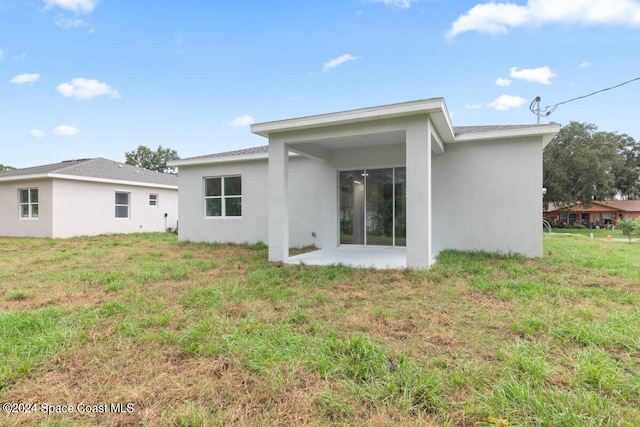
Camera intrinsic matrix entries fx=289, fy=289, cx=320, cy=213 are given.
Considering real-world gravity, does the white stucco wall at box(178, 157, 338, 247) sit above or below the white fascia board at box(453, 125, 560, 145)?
below

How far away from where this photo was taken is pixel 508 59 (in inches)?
436

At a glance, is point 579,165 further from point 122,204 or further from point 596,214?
point 122,204

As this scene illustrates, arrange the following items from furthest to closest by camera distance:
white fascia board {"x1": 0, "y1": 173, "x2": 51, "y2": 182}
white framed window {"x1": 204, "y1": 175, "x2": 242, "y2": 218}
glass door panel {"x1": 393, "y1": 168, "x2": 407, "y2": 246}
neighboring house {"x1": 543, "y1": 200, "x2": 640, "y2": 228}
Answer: neighboring house {"x1": 543, "y1": 200, "x2": 640, "y2": 228} → white fascia board {"x1": 0, "y1": 173, "x2": 51, "y2": 182} → white framed window {"x1": 204, "y1": 175, "x2": 242, "y2": 218} → glass door panel {"x1": 393, "y1": 168, "x2": 407, "y2": 246}

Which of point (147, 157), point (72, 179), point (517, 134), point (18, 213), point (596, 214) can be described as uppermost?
point (147, 157)

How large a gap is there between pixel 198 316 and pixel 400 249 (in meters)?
6.09

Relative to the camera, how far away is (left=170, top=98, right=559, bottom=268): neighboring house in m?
5.66

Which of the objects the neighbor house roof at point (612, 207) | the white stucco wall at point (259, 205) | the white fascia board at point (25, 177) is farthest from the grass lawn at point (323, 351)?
the neighbor house roof at point (612, 207)

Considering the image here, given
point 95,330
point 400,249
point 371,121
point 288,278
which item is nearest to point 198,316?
point 95,330

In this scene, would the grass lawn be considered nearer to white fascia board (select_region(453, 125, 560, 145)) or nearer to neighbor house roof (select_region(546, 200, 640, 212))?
white fascia board (select_region(453, 125, 560, 145))

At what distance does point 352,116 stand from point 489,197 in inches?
169

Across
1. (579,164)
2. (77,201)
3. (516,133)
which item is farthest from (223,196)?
(579,164)

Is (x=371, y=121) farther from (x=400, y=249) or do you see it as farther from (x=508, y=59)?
(x=508, y=59)

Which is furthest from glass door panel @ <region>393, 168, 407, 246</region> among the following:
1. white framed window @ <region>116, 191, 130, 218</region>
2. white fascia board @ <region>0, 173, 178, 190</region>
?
white framed window @ <region>116, 191, 130, 218</region>

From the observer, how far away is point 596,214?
35.9 meters
